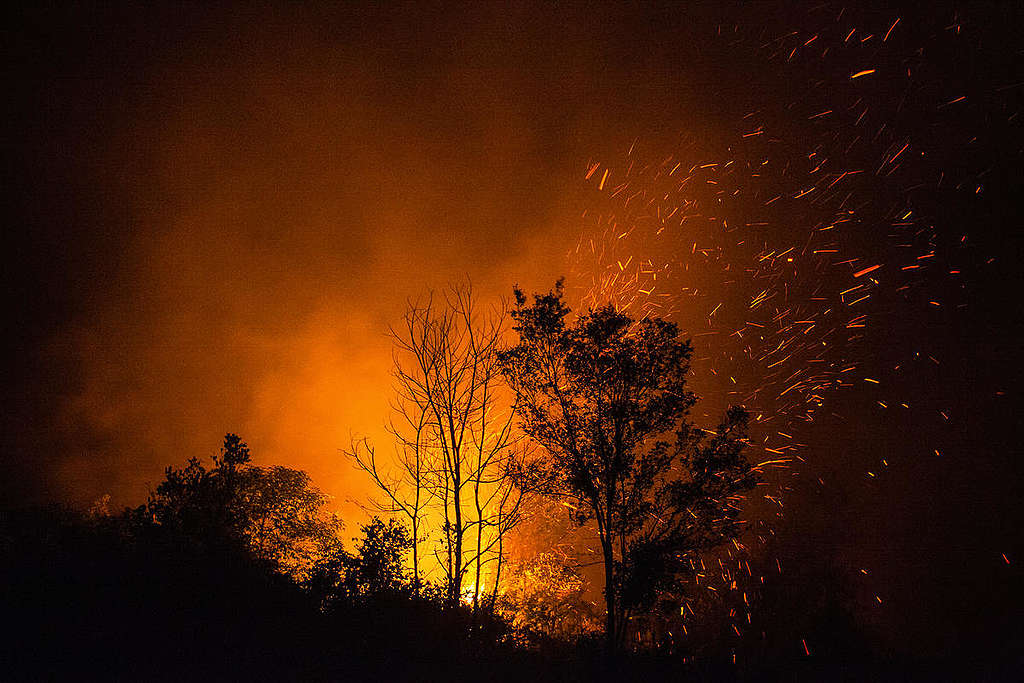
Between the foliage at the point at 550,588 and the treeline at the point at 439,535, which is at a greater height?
the foliage at the point at 550,588

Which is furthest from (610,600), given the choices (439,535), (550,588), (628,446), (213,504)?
(550,588)

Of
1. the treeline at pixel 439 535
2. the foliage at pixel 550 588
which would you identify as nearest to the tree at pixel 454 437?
the treeline at pixel 439 535

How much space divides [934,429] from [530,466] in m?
83.7

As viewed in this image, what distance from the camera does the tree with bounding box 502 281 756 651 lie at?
1441 centimetres

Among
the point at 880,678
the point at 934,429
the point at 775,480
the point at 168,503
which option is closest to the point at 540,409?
the point at 168,503

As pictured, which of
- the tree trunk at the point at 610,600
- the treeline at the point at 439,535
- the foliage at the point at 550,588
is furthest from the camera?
the foliage at the point at 550,588

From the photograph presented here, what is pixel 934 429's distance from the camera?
74375mm

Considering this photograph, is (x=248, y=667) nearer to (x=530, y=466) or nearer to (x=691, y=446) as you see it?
(x=530, y=466)

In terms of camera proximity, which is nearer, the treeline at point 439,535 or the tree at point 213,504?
the treeline at point 439,535

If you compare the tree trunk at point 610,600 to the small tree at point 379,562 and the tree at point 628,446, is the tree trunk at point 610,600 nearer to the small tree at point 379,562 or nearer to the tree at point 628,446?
the tree at point 628,446

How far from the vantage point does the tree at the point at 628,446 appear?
47.3 ft

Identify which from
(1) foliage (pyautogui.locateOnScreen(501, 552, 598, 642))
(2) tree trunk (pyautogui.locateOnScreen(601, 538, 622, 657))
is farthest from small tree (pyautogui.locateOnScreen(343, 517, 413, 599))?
(1) foliage (pyautogui.locateOnScreen(501, 552, 598, 642))

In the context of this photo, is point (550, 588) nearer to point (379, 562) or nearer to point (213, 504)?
point (213, 504)

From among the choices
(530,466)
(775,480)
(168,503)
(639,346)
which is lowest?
(168,503)
